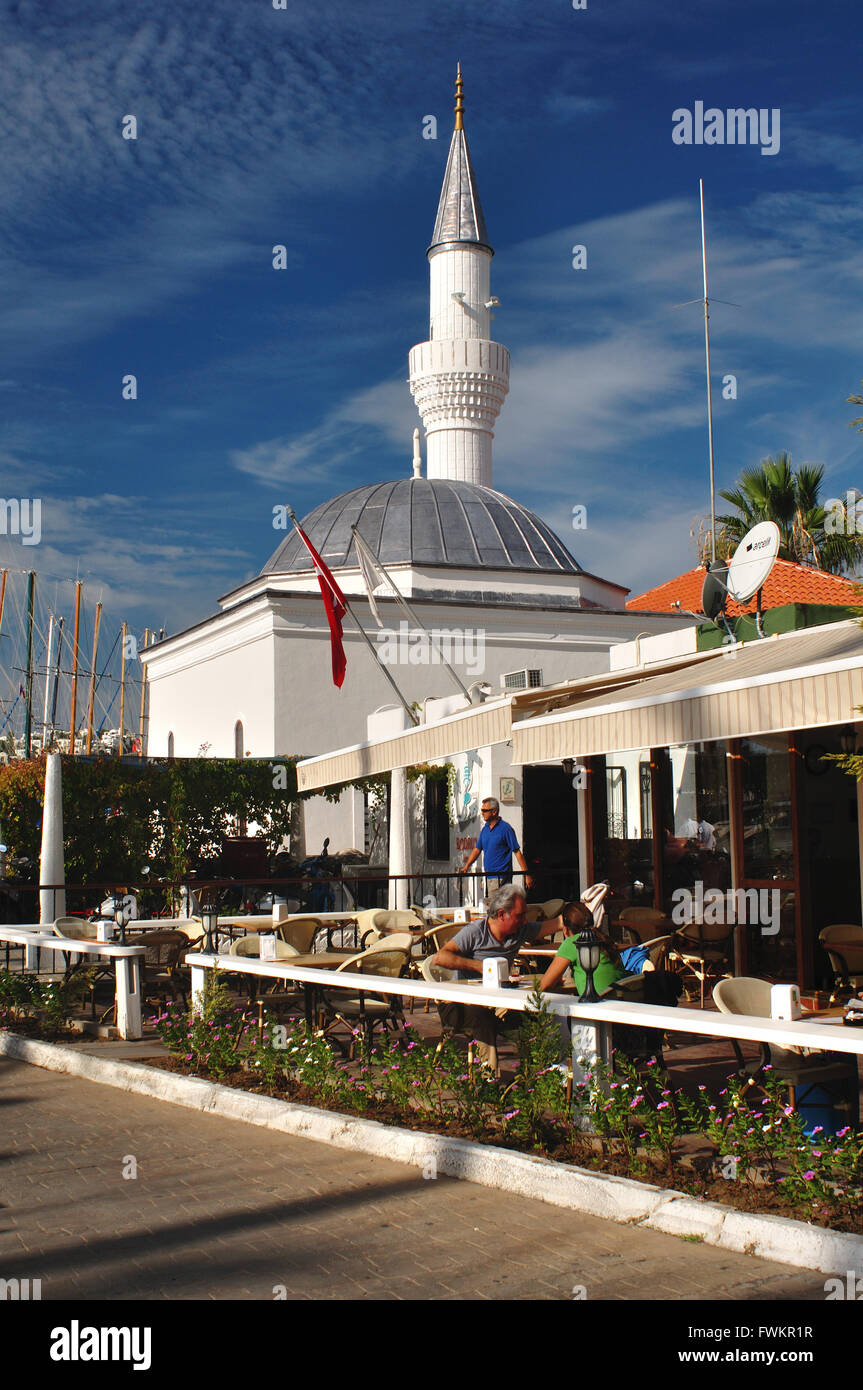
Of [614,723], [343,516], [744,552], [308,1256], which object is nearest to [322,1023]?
[614,723]

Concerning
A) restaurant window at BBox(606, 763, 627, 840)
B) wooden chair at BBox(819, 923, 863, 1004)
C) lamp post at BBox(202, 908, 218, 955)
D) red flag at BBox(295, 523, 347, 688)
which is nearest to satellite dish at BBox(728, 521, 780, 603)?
restaurant window at BBox(606, 763, 627, 840)

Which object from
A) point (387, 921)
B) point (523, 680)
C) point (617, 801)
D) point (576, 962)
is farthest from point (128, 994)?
point (523, 680)

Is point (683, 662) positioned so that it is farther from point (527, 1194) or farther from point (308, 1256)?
→ point (308, 1256)

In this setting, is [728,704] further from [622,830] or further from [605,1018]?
[622,830]

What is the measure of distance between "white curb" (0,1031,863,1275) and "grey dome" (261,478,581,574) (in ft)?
79.6

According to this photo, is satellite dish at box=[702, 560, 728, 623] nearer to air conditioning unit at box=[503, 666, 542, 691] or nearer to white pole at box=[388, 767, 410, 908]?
white pole at box=[388, 767, 410, 908]

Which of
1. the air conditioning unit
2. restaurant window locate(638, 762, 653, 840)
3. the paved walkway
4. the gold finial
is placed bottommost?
the paved walkway

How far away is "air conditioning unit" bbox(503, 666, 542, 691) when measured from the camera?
18250mm

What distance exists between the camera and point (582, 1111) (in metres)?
6.00

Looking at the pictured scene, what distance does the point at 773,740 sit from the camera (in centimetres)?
1057

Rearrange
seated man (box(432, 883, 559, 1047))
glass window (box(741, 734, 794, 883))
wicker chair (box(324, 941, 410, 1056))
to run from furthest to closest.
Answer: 1. glass window (box(741, 734, 794, 883))
2. wicker chair (box(324, 941, 410, 1056))
3. seated man (box(432, 883, 559, 1047))

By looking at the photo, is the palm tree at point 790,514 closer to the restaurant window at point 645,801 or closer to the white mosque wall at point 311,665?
the white mosque wall at point 311,665

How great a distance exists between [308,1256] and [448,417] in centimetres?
3774

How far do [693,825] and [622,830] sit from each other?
1445mm
